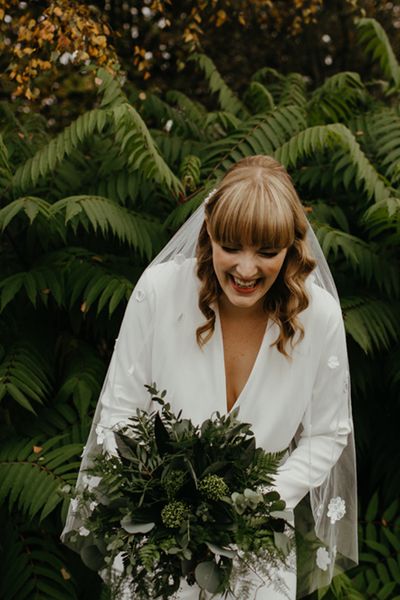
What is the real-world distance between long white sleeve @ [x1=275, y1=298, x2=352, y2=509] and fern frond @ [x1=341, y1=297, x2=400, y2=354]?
905mm

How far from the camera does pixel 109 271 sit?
4164 millimetres

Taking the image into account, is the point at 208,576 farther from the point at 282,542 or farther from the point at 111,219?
the point at 111,219

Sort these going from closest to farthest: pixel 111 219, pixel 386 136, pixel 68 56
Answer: pixel 111 219 < pixel 386 136 < pixel 68 56

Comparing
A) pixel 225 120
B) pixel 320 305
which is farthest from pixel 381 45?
pixel 320 305

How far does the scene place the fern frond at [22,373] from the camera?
12.2 feet

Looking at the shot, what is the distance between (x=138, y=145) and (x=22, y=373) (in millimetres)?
1273

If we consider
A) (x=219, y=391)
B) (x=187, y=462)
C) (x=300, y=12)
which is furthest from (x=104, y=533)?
(x=300, y=12)

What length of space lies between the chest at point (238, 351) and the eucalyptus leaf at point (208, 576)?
776 mm

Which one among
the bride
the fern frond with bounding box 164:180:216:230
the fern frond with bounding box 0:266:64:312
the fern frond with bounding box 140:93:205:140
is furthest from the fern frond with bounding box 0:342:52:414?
the fern frond with bounding box 140:93:205:140

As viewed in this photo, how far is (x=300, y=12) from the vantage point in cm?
737

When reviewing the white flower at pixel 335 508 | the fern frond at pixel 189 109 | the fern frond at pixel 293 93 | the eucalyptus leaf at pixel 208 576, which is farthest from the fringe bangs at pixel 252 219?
the fern frond at pixel 189 109

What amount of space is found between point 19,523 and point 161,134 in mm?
2446

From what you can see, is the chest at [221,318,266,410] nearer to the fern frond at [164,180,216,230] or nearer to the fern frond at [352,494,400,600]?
the fern frond at [164,180,216,230]

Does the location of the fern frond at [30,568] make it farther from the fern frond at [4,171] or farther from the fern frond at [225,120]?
the fern frond at [225,120]
